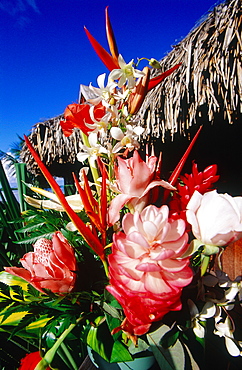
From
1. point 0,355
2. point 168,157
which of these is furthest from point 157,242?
point 168,157

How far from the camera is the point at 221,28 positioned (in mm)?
1082

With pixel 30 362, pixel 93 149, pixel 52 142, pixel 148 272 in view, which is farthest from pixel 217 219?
pixel 52 142

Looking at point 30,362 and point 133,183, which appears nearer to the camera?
point 133,183

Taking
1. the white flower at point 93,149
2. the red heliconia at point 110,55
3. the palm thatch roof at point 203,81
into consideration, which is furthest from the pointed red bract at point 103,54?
the palm thatch roof at point 203,81

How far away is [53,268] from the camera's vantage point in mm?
270

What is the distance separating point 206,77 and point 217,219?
44.8 inches

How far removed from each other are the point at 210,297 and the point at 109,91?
0.93ft

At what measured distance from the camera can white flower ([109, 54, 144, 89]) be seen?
1.00ft

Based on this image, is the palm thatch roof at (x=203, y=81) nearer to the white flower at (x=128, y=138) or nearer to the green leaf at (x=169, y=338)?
the white flower at (x=128, y=138)

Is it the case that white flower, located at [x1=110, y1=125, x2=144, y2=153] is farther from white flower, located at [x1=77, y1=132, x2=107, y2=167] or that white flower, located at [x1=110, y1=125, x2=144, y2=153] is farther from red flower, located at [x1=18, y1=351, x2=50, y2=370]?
red flower, located at [x1=18, y1=351, x2=50, y2=370]

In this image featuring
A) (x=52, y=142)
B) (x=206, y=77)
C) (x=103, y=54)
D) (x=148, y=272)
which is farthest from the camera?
(x=52, y=142)

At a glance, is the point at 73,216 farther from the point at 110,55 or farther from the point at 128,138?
the point at 110,55

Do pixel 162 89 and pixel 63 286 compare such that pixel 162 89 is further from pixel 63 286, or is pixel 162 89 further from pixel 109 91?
pixel 63 286

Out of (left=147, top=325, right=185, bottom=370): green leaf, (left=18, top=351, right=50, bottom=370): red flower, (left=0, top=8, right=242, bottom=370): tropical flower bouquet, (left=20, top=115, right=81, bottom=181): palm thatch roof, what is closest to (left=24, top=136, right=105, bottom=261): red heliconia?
(left=0, top=8, right=242, bottom=370): tropical flower bouquet
